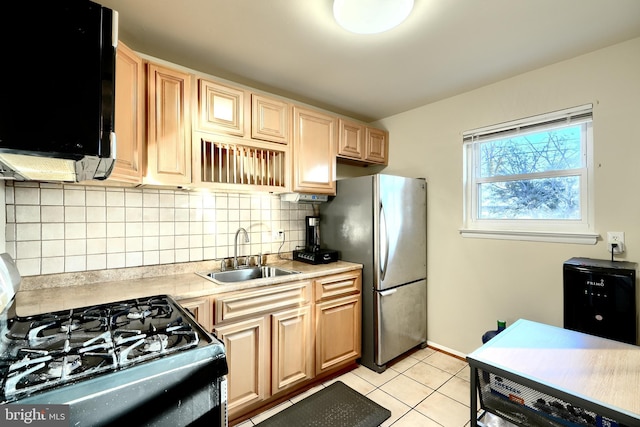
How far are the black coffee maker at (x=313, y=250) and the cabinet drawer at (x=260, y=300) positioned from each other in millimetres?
393

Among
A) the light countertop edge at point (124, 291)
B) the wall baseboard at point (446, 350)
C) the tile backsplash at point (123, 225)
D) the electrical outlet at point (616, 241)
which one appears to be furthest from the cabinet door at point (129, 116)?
the electrical outlet at point (616, 241)

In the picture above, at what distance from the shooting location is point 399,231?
256 centimetres

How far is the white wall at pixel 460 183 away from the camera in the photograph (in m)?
1.84

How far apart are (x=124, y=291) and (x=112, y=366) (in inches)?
39.0

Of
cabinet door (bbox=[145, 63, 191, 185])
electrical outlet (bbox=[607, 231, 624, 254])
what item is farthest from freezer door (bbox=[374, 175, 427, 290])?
cabinet door (bbox=[145, 63, 191, 185])

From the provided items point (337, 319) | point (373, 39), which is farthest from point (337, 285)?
point (373, 39)

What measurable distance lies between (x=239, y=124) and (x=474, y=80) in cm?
190

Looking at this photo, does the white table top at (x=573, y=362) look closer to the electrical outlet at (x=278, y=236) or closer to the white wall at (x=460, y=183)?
the white wall at (x=460, y=183)

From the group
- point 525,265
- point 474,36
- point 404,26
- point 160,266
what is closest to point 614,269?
point 525,265

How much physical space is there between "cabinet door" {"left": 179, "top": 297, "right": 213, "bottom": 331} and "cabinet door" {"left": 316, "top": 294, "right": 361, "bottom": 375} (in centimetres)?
84

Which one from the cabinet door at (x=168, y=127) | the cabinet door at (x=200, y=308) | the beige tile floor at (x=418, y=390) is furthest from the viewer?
A: the beige tile floor at (x=418, y=390)

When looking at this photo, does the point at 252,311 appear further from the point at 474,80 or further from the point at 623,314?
the point at 474,80

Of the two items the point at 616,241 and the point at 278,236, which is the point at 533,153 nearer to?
the point at 616,241

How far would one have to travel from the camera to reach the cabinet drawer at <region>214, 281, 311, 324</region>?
1763 mm
